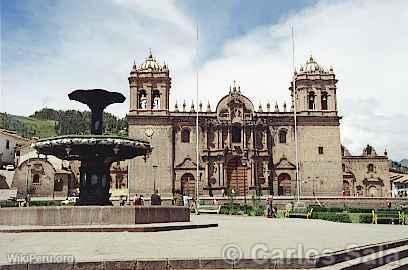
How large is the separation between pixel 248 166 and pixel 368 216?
82.9 ft

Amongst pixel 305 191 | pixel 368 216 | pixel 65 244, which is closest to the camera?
pixel 65 244

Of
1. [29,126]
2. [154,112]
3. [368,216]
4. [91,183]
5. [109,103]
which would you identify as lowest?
[368,216]

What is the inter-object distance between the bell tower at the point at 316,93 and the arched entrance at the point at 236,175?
7858 mm

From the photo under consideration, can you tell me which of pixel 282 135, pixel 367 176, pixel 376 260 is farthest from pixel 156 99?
pixel 376 260

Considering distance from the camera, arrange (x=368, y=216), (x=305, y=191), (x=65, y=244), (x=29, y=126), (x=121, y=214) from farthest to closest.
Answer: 1. (x=29, y=126)
2. (x=305, y=191)
3. (x=368, y=216)
4. (x=121, y=214)
5. (x=65, y=244)

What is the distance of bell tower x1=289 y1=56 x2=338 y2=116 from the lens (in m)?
46.8

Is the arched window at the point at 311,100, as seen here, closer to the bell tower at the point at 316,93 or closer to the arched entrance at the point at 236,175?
the bell tower at the point at 316,93

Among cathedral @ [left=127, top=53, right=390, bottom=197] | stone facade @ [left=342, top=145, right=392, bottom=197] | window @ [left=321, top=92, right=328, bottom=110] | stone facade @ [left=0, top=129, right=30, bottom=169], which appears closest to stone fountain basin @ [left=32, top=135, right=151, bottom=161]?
cathedral @ [left=127, top=53, right=390, bottom=197]

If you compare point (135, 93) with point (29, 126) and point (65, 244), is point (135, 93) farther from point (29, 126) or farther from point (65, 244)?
point (29, 126)

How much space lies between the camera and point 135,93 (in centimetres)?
4547

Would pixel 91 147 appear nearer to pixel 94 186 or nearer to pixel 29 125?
pixel 94 186

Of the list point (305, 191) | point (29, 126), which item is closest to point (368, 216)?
point (305, 191)

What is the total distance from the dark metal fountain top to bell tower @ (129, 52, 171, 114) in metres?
27.8

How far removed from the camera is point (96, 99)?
17.1 metres
